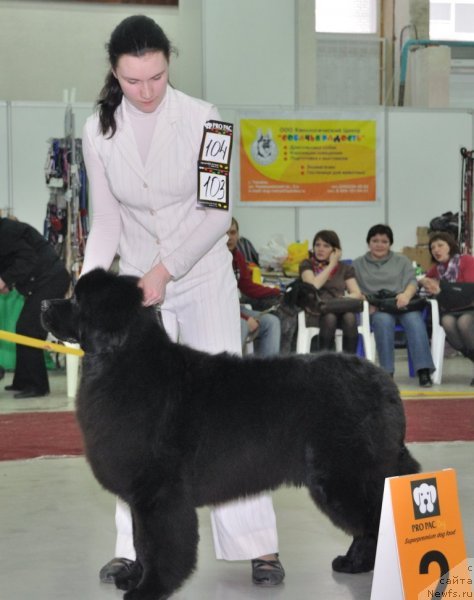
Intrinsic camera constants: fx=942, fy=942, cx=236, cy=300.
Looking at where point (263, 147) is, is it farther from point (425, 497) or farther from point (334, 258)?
point (425, 497)

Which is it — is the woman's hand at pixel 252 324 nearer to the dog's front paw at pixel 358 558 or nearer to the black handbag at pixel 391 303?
the black handbag at pixel 391 303

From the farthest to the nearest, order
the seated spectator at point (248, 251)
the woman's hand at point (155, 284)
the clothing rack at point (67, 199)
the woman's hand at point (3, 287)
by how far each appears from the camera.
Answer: the seated spectator at point (248, 251) → the clothing rack at point (67, 199) → the woman's hand at point (3, 287) → the woman's hand at point (155, 284)

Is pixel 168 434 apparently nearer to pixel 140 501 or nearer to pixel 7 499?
pixel 140 501

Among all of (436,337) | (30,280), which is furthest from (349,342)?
(30,280)

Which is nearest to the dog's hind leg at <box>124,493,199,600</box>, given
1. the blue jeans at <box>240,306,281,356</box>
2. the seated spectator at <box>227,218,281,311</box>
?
the blue jeans at <box>240,306,281,356</box>

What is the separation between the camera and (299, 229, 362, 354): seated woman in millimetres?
8266

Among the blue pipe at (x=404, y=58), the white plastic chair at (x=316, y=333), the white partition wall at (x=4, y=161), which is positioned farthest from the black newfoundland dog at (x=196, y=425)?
the blue pipe at (x=404, y=58)

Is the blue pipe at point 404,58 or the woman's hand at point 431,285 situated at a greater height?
the blue pipe at point 404,58

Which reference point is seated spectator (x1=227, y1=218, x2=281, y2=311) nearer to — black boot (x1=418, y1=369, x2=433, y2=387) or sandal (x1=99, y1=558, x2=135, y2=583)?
black boot (x1=418, y1=369, x2=433, y2=387)

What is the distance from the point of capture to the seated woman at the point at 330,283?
8.27 meters

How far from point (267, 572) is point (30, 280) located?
5037 millimetres

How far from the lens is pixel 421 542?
2.53 meters

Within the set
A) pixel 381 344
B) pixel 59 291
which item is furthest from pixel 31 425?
pixel 381 344

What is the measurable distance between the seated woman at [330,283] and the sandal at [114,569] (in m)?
→ 5.29
